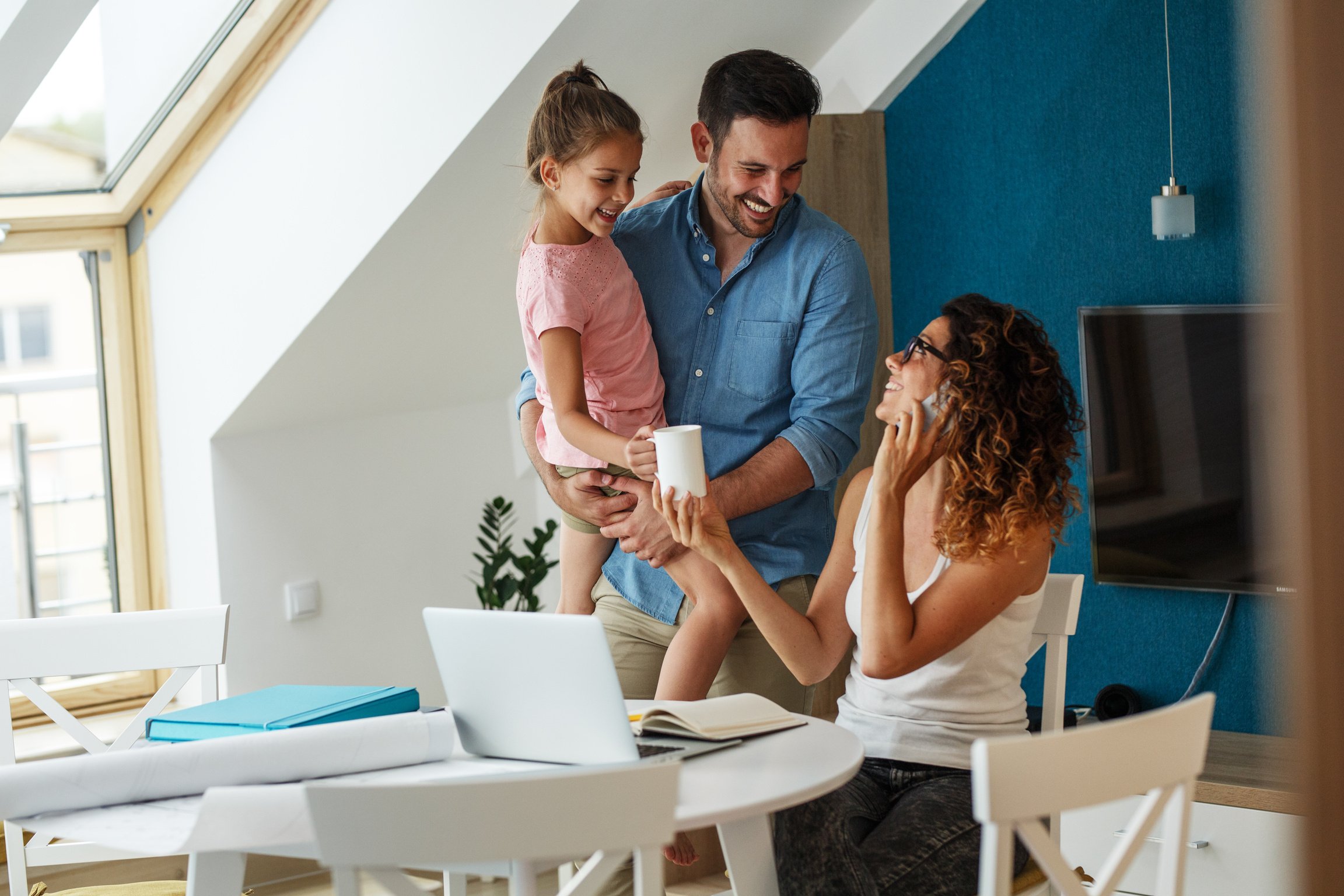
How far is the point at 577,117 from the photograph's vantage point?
201 cm

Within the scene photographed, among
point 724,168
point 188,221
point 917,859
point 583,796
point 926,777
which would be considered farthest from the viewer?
point 188,221

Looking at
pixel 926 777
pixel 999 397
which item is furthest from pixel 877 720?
pixel 999 397

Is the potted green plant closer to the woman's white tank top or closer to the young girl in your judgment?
the young girl

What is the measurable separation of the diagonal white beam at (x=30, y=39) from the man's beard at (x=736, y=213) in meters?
1.44

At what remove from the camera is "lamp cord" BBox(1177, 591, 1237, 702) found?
331 centimetres

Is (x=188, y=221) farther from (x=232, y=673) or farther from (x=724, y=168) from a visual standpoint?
(x=724, y=168)

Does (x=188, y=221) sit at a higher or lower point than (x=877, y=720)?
higher

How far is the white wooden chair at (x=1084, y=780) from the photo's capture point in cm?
120

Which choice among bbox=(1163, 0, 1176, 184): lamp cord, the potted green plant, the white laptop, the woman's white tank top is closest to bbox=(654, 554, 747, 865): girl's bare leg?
the woman's white tank top

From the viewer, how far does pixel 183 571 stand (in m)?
3.40

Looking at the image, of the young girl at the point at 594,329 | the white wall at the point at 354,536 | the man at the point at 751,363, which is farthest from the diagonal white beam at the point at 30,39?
the man at the point at 751,363

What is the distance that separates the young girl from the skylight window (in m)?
1.31

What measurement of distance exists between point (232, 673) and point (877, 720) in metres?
2.04

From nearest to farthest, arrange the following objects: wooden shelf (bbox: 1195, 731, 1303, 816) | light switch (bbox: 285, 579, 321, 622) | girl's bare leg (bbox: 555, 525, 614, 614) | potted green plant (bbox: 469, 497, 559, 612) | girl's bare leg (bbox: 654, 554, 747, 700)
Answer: girl's bare leg (bbox: 654, 554, 747, 700)
girl's bare leg (bbox: 555, 525, 614, 614)
wooden shelf (bbox: 1195, 731, 1303, 816)
light switch (bbox: 285, 579, 321, 622)
potted green plant (bbox: 469, 497, 559, 612)
